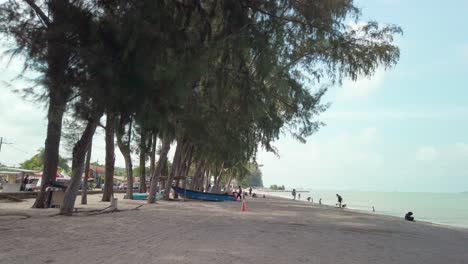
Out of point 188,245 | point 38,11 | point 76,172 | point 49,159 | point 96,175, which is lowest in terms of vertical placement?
point 188,245

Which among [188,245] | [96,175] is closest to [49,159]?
[188,245]

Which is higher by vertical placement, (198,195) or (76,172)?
(76,172)

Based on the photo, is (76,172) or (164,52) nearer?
(164,52)

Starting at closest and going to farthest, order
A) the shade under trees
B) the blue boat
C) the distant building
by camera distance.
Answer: the shade under trees
the blue boat
the distant building

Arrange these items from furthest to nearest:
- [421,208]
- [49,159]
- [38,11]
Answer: [421,208] → [49,159] → [38,11]

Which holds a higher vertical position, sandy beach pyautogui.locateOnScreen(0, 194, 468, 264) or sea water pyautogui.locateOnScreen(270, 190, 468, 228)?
sea water pyautogui.locateOnScreen(270, 190, 468, 228)

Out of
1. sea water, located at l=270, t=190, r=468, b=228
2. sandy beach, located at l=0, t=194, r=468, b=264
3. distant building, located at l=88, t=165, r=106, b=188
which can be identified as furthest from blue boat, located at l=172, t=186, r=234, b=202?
distant building, located at l=88, t=165, r=106, b=188

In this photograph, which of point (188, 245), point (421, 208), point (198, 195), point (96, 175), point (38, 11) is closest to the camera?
point (188, 245)

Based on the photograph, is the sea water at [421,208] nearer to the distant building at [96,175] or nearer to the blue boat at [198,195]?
the blue boat at [198,195]

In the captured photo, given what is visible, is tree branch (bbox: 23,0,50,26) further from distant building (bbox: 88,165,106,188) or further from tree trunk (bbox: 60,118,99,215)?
distant building (bbox: 88,165,106,188)

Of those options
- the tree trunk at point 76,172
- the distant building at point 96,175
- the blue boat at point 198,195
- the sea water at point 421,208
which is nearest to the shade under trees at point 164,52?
the tree trunk at point 76,172

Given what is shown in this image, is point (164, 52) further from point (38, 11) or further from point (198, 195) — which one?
point (198, 195)

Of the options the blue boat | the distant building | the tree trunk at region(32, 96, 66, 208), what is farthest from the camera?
the distant building

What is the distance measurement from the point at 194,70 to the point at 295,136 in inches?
627
